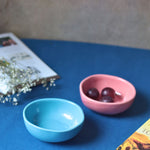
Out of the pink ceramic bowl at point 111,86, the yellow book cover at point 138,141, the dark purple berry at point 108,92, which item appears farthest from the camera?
the dark purple berry at point 108,92

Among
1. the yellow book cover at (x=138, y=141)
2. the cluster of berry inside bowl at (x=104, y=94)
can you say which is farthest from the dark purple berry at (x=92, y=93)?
the yellow book cover at (x=138, y=141)

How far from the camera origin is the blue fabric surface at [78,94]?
821 millimetres

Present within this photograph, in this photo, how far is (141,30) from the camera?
150 centimetres

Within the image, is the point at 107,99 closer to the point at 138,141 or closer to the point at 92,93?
the point at 92,93

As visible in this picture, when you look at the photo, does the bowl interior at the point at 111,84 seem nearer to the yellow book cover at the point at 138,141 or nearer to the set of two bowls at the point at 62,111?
the set of two bowls at the point at 62,111

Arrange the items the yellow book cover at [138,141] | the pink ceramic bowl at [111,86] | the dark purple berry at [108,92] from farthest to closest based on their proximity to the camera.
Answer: the dark purple berry at [108,92]
the pink ceramic bowl at [111,86]
the yellow book cover at [138,141]

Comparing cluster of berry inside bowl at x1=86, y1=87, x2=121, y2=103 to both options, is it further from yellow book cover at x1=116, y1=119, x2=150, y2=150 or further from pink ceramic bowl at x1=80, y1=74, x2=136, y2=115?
yellow book cover at x1=116, y1=119, x2=150, y2=150

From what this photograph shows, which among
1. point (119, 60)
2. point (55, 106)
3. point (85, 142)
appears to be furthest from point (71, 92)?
point (119, 60)

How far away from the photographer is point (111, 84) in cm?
109

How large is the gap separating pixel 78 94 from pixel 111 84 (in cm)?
14

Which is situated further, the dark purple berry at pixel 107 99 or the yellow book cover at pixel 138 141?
the dark purple berry at pixel 107 99

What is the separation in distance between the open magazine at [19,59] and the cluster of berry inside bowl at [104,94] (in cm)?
23

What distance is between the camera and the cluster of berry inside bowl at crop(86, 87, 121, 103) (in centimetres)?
96

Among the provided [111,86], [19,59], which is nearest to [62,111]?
[111,86]
